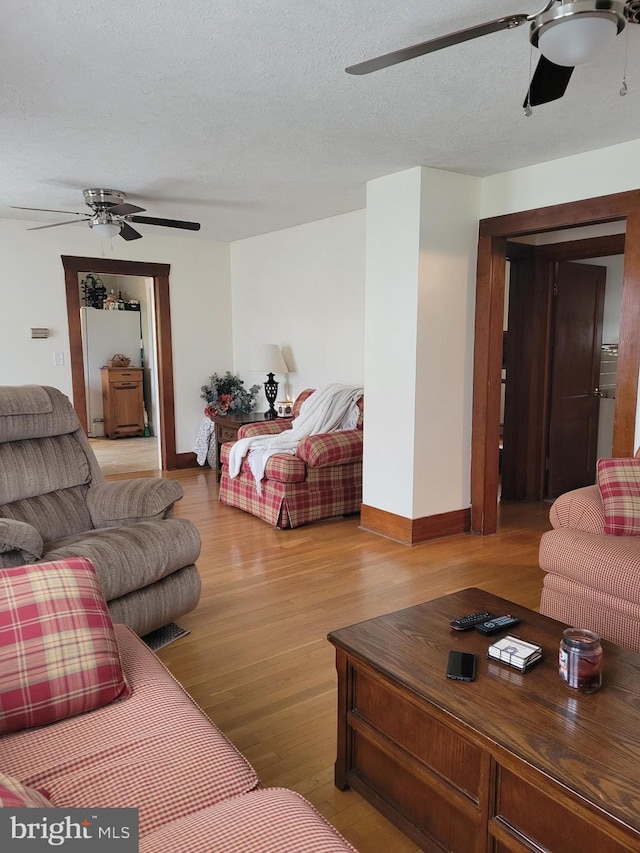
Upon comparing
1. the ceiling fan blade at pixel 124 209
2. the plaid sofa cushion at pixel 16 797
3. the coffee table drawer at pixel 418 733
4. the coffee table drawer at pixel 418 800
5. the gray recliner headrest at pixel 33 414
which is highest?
the ceiling fan blade at pixel 124 209

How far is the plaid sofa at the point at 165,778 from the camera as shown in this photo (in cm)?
102

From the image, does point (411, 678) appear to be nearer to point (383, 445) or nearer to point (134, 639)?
point (134, 639)

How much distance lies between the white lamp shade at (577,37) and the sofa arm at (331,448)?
2982 millimetres

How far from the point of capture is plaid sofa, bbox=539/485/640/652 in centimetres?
241

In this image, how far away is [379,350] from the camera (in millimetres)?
4152

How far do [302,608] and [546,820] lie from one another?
1.86 metres

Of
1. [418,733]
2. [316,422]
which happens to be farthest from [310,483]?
[418,733]

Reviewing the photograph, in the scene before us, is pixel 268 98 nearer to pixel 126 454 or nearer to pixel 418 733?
pixel 418 733

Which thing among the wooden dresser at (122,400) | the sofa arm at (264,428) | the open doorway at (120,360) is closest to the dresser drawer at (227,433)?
the sofa arm at (264,428)

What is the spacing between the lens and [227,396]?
6.23 m

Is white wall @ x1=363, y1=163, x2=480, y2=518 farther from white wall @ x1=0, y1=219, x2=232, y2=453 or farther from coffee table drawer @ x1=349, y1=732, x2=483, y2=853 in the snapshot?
white wall @ x1=0, y1=219, x2=232, y2=453

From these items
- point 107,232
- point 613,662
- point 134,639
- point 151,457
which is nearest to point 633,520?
point 613,662

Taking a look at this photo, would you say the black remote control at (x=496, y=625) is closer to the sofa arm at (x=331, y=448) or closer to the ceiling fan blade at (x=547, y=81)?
the ceiling fan blade at (x=547, y=81)

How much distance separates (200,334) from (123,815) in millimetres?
5851
